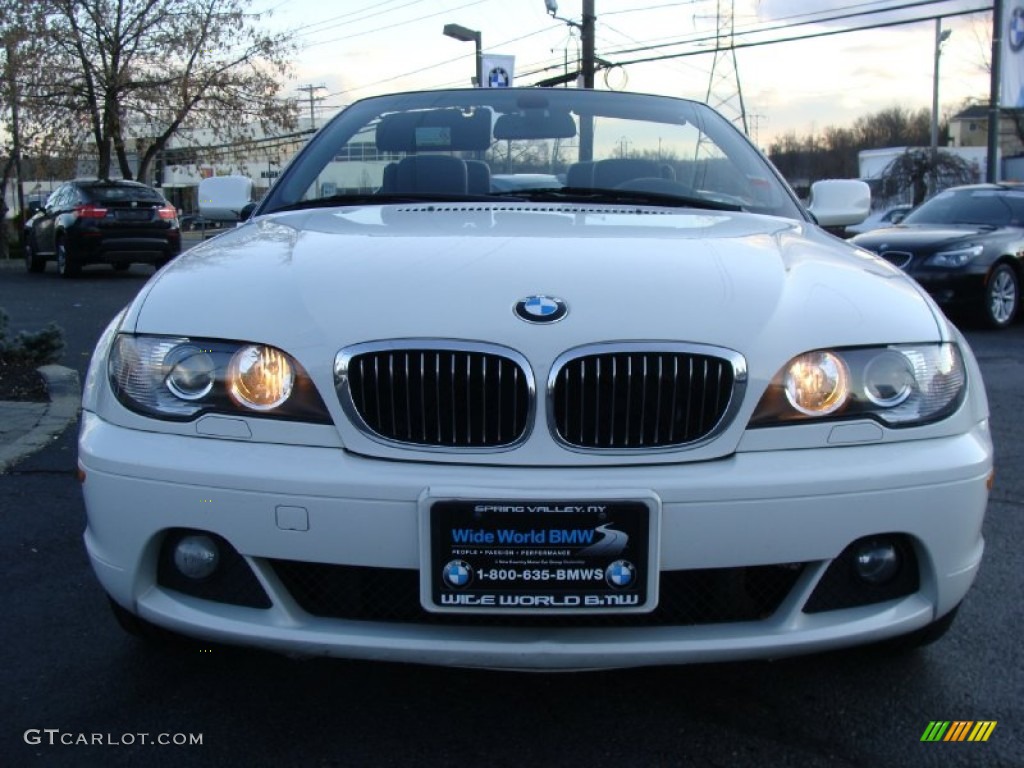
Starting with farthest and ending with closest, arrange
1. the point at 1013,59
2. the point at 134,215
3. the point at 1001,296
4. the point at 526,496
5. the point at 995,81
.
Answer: the point at 1013,59, the point at 995,81, the point at 134,215, the point at 1001,296, the point at 526,496

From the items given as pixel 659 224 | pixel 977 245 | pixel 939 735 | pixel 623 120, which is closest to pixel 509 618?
pixel 939 735

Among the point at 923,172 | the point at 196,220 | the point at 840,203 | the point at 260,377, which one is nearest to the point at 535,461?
the point at 260,377

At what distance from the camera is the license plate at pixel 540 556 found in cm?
202

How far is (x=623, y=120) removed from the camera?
12.5 ft

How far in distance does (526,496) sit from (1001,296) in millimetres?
9670

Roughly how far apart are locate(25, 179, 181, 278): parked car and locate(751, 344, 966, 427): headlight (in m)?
15.4

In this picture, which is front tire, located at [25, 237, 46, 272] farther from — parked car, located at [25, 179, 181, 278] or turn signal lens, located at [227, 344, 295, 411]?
turn signal lens, located at [227, 344, 295, 411]

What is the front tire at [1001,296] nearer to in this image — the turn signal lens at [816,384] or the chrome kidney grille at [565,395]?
the turn signal lens at [816,384]

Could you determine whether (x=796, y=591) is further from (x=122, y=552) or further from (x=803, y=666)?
(x=122, y=552)

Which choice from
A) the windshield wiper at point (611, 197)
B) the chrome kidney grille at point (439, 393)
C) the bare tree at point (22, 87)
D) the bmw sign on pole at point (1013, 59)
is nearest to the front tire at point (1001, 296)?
the windshield wiper at point (611, 197)

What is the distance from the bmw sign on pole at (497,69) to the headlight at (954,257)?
348 inches

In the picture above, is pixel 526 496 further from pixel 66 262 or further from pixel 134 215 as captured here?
pixel 66 262

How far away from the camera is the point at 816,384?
2.20 m

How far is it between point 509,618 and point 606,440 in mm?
418
